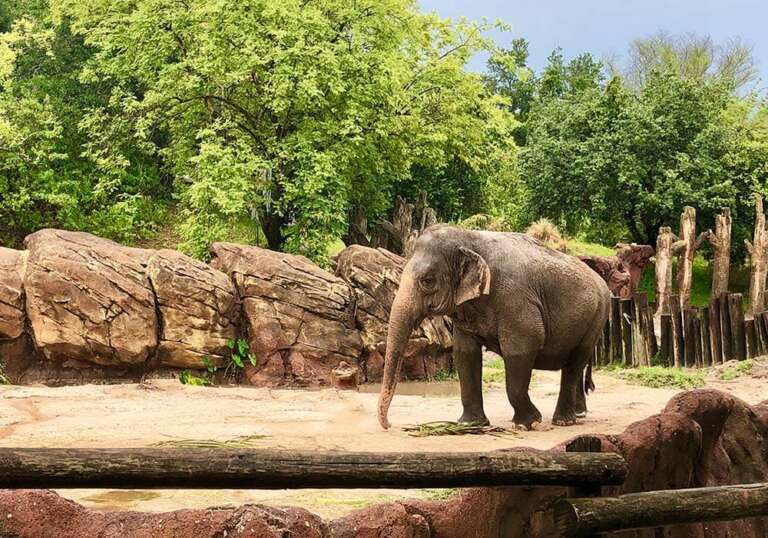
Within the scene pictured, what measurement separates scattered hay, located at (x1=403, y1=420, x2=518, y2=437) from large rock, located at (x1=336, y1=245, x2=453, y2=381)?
20.6 feet

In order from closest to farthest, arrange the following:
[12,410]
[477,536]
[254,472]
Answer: [254,472], [477,536], [12,410]

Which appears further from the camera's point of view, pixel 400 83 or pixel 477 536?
pixel 400 83

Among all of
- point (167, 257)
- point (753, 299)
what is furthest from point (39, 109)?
point (753, 299)

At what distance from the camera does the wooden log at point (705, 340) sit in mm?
14786

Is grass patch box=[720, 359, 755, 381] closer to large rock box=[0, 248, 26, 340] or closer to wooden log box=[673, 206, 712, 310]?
wooden log box=[673, 206, 712, 310]

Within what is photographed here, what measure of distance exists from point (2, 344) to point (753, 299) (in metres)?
16.0

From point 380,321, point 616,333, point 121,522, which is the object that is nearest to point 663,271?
point 616,333

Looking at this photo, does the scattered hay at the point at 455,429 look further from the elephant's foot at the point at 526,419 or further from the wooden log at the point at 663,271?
the wooden log at the point at 663,271

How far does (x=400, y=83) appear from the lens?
67.1 ft

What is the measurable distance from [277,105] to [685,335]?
29.3 ft

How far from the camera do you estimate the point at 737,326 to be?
1455 cm

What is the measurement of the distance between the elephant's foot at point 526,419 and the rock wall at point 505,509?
90.3 inches

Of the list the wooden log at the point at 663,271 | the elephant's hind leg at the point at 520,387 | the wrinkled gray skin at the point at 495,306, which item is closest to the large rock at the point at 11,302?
the wrinkled gray skin at the point at 495,306

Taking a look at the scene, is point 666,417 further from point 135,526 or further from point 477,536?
point 135,526
